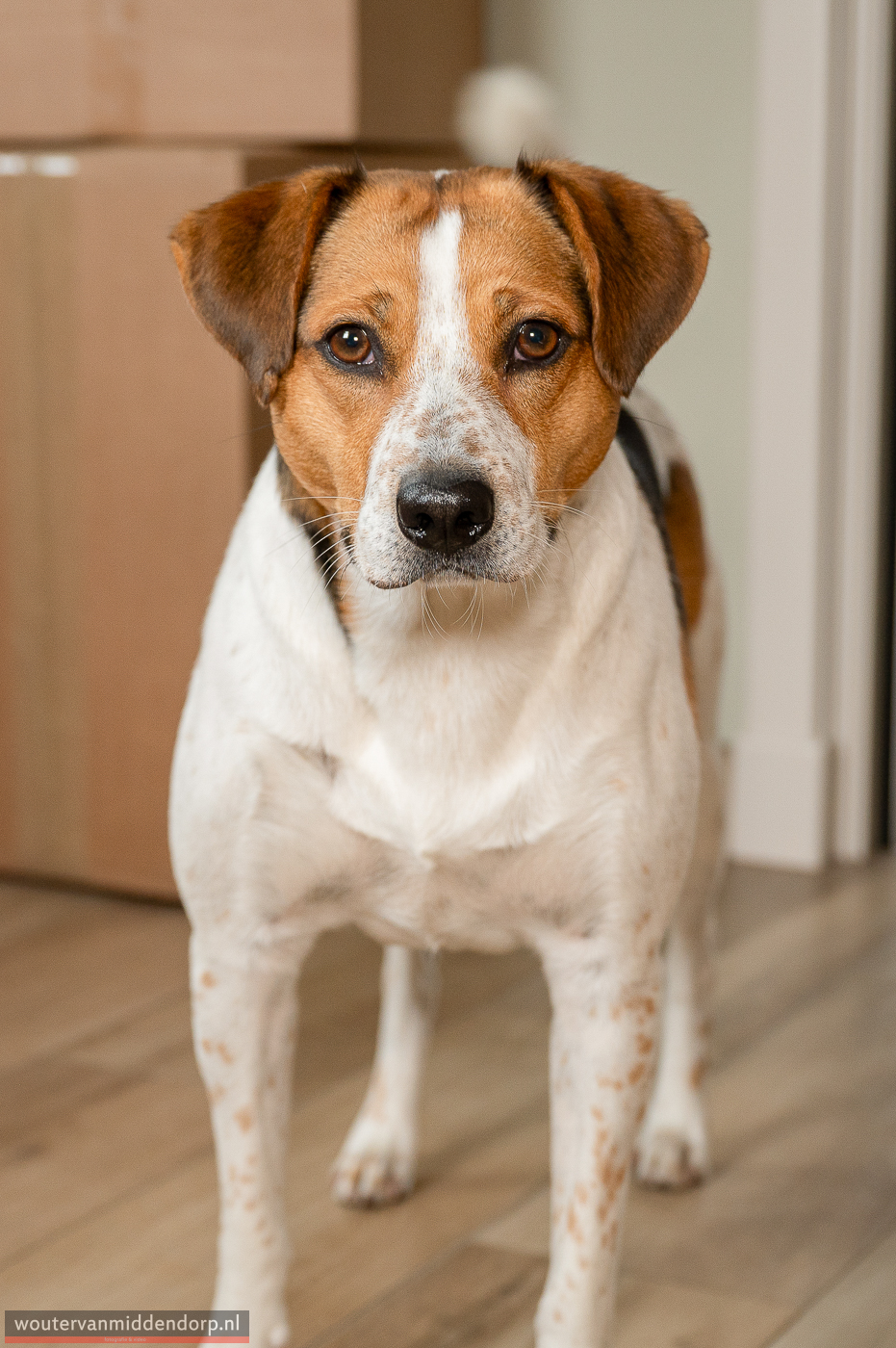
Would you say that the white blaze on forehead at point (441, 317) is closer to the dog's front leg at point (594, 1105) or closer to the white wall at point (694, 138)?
the dog's front leg at point (594, 1105)

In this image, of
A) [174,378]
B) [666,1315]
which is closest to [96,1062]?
[666,1315]

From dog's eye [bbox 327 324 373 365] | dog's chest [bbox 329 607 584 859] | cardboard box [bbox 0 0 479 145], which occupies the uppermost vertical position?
cardboard box [bbox 0 0 479 145]

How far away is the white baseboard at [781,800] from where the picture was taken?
10.4 feet

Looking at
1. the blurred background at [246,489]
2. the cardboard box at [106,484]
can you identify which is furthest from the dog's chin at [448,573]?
the cardboard box at [106,484]

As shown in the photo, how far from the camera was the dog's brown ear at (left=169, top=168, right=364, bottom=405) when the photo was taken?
1417 mm

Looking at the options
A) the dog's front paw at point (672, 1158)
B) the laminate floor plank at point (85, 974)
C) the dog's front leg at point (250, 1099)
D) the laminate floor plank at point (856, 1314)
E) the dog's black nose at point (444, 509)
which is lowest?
the laminate floor plank at point (85, 974)

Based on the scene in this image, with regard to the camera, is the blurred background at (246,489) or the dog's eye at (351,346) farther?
the blurred background at (246,489)

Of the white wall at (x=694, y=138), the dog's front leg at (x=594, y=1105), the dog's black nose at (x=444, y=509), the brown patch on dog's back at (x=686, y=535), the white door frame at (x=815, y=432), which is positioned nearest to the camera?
the dog's black nose at (x=444, y=509)

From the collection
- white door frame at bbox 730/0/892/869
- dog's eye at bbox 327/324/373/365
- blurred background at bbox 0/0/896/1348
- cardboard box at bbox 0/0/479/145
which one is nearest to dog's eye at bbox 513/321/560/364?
dog's eye at bbox 327/324/373/365

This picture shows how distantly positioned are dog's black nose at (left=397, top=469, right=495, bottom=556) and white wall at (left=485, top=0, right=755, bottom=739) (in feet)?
6.54

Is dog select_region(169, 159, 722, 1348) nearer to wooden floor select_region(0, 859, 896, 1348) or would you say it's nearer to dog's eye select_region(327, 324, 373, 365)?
dog's eye select_region(327, 324, 373, 365)

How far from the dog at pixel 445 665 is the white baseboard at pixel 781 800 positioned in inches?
64.6

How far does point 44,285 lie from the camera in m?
2.91

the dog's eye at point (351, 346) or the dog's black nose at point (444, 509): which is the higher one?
the dog's eye at point (351, 346)
